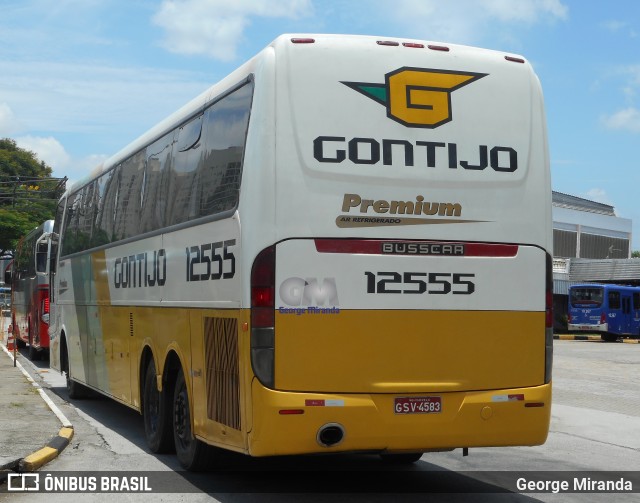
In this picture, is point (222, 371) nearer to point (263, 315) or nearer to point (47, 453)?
point (263, 315)

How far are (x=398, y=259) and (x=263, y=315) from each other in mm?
1186

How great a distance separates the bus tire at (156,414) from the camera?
1072 centimetres

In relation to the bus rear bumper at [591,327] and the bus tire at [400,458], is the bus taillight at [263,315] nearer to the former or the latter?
the bus tire at [400,458]

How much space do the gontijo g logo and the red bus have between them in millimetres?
13612

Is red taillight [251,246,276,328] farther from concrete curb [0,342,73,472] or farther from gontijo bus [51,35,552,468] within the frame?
concrete curb [0,342,73,472]

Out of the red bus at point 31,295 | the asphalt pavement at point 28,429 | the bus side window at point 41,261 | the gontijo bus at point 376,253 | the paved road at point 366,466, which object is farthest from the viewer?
the red bus at point 31,295

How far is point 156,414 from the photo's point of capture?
11.2 m

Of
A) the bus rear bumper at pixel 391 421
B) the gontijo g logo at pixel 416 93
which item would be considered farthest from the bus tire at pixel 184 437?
the gontijo g logo at pixel 416 93

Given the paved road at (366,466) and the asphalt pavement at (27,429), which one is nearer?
the paved road at (366,466)

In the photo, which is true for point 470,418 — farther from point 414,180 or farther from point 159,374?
point 159,374

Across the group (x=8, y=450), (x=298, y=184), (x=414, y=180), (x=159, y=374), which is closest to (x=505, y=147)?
(x=414, y=180)

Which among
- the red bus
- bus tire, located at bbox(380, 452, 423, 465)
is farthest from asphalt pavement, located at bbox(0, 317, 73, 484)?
the red bus

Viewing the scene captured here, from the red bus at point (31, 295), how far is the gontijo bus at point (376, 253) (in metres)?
13.2

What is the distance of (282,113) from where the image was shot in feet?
26.5
